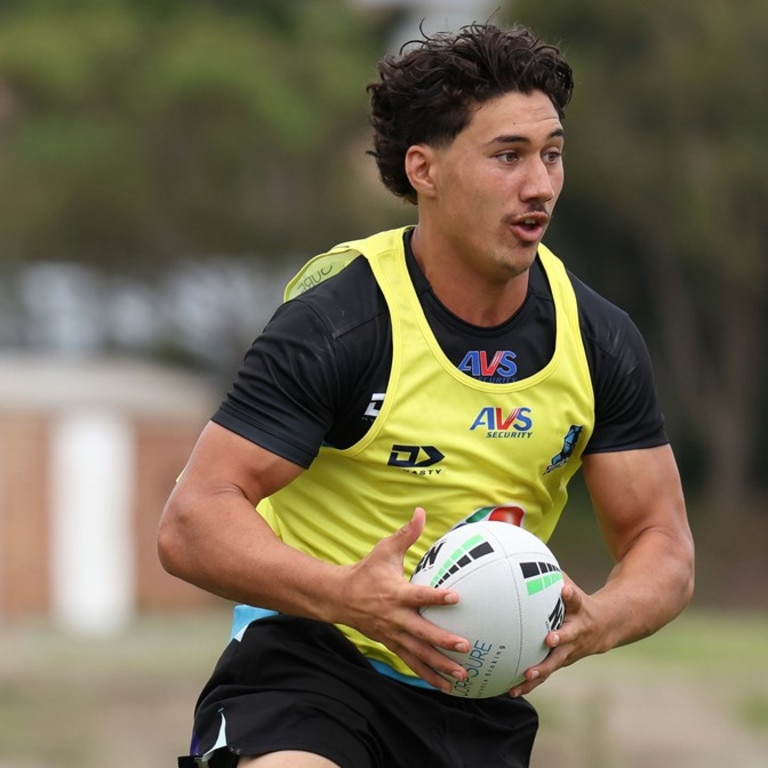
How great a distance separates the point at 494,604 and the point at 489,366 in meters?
0.73

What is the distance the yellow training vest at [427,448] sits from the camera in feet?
15.9

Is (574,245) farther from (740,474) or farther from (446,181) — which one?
(446,181)

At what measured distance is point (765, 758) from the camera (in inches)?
422

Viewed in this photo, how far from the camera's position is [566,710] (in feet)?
35.8

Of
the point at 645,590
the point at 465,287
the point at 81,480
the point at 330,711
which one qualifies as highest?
the point at 81,480

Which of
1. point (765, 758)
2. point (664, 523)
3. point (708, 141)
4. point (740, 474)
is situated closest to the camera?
point (664, 523)

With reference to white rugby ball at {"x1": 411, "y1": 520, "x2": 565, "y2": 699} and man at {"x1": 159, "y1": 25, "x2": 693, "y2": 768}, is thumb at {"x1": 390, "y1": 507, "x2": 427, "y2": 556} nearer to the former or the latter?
white rugby ball at {"x1": 411, "y1": 520, "x2": 565, "y2": 699}

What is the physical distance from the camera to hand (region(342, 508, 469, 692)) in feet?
14.1

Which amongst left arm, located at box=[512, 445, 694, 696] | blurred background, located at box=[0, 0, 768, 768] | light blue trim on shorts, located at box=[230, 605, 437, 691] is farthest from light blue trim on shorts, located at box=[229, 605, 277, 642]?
blurred background, located at box=[0, 0, 768, 768]

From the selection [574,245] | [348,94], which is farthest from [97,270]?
[574,245]

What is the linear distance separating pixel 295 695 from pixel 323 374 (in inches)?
32.9

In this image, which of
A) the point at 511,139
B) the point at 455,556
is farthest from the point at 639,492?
the point at 511,139

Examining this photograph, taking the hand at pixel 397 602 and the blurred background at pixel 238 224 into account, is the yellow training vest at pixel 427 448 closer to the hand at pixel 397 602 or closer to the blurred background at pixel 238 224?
the hand at pixel 397 602

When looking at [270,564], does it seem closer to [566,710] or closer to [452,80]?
[452,80]
